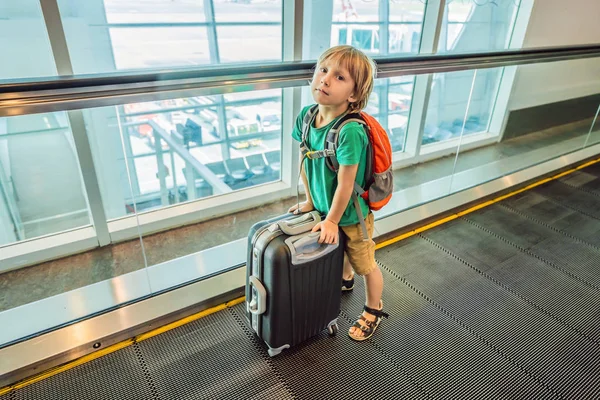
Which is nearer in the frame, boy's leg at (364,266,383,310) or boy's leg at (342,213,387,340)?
boy's leg at (342,213,387,340)

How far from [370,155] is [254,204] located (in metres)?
1.65

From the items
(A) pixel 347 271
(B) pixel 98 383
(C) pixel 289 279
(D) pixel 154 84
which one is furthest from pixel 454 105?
(B) pixel 98 383

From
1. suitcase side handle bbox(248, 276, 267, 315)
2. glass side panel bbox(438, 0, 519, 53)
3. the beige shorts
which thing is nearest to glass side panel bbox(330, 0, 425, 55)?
glass side panel bbox(438, 0, 519, 53)

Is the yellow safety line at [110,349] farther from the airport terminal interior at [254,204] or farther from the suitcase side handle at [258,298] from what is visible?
the suitcase side handle at [258,298]

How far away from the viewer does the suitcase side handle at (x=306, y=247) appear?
149 centimetres

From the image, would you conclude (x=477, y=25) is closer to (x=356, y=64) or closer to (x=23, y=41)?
(x=356, y=64)

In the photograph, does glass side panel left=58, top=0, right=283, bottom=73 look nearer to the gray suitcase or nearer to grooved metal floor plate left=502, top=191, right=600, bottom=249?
the gray suitcase

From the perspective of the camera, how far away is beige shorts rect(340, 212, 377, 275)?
1.67 meters

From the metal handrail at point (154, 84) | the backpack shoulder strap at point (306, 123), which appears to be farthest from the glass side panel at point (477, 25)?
the backpack shoulder strap at point (306, 123)

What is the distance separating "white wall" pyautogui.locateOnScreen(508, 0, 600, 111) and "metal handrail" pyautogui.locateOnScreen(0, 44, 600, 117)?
2719 millimetres

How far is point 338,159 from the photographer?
4.70 ft

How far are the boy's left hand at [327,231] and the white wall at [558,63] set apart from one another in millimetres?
3115

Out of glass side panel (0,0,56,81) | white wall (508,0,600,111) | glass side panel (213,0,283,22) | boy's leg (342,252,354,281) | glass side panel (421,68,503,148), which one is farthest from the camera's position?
white wall (508,0,600,111)

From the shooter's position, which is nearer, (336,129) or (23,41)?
(336,129)
